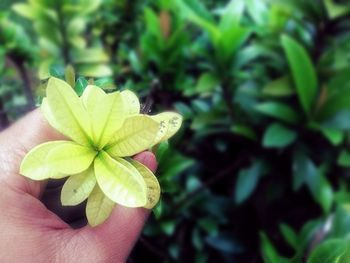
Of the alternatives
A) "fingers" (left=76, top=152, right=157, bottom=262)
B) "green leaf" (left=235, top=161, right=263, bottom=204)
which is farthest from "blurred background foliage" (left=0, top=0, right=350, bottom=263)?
"fingers" (left=76, top=152, right=157, bottom=262)

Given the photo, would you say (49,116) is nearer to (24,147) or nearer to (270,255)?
(24,147)

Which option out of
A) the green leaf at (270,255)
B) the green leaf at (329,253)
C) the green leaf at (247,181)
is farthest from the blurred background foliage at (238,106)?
the green leaf at (329,253)

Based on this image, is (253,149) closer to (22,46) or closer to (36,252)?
(22,46)

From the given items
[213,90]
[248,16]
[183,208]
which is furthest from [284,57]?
[183,208]

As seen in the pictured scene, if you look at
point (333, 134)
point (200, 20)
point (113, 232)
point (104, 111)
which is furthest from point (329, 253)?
point (200, 20)

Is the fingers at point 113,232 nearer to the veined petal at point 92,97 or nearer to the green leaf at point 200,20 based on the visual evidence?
the veined petal at point 92,97
